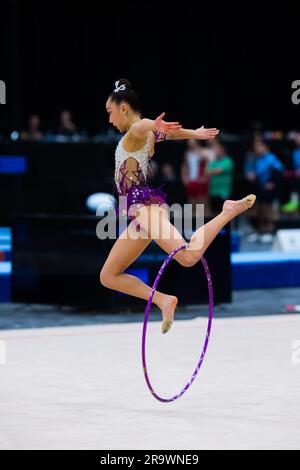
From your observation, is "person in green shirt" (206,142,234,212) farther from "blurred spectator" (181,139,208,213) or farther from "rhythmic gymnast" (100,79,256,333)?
"rhythmic gymnast" (100,79,256,333)

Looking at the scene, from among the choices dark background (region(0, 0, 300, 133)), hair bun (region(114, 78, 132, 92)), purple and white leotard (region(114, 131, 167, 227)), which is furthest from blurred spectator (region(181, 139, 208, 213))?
purple and white leotard (region(114, 131, 167, 227))

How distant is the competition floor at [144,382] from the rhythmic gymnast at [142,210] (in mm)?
606

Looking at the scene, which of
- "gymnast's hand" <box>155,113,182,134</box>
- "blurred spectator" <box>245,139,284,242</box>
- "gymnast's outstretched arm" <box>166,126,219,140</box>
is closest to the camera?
"gymnast's hand" <box>155,113,182,134</box>

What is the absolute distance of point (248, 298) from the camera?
11.3 metres

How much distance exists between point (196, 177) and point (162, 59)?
667 centimetres

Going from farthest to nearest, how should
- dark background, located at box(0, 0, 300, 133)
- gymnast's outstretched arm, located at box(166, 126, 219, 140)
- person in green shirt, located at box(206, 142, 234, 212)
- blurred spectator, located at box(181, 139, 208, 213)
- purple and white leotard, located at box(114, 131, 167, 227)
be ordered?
dark background, located at box(0, 0, 300, 133) < blurred spectator, located at box(181, 139, 208, 213) < person in green shirt, located at box(206, 142, 234, 212) < purple and white leotard, located at box(114, 131, 167, 227) < gymnast's outstretched arm, located at box(166, 126, 219, 140)

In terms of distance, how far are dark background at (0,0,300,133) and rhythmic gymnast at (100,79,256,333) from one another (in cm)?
1496

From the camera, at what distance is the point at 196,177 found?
17.4 metres

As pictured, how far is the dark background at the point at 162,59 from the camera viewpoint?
22281 millimetres

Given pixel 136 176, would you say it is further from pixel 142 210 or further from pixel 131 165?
pixel 142 210

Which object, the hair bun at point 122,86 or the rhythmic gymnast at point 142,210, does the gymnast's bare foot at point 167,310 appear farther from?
the hair bun at point 122,86

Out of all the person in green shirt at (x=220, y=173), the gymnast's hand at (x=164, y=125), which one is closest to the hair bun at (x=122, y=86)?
the gymnast's hand at (x=164, y=125)

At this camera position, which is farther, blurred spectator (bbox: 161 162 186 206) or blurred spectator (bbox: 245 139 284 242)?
blurred spectator (bbox: 245 139 284 242)

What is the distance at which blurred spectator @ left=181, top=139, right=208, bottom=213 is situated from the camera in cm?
1706
